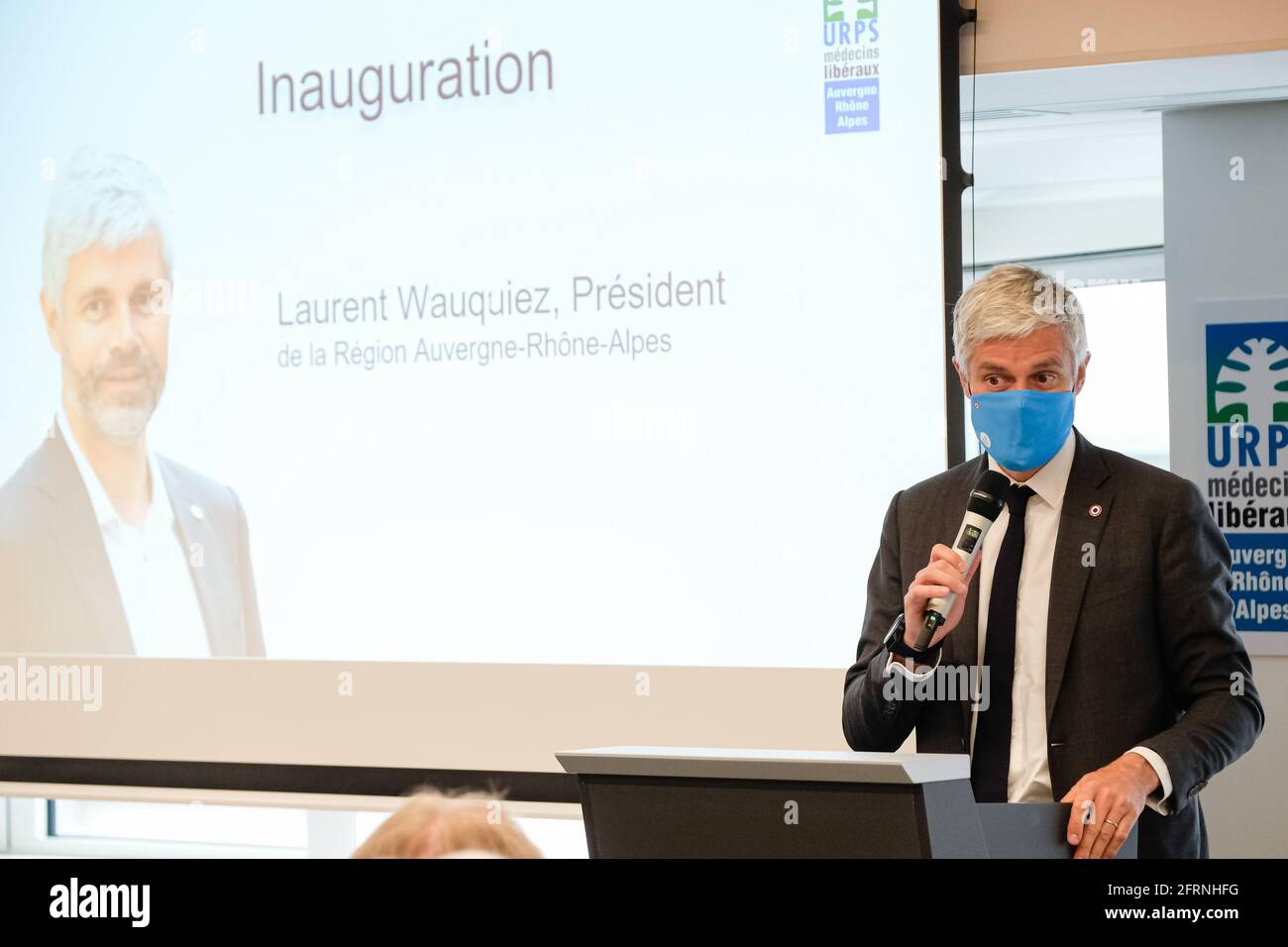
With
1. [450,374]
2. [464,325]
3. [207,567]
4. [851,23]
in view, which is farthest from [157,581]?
[851,23]

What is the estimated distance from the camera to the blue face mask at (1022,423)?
5.90 ft

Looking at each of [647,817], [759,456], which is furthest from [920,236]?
[647,817]

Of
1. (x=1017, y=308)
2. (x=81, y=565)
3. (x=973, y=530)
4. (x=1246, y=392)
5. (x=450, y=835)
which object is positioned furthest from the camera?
(x=1246, y=392)

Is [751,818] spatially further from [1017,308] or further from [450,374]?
[450,374]

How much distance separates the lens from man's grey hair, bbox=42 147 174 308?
12.0ft

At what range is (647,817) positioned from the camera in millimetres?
1153

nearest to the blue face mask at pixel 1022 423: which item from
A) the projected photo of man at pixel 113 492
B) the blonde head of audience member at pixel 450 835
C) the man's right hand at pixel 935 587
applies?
the man's right hand at pixel 935 587

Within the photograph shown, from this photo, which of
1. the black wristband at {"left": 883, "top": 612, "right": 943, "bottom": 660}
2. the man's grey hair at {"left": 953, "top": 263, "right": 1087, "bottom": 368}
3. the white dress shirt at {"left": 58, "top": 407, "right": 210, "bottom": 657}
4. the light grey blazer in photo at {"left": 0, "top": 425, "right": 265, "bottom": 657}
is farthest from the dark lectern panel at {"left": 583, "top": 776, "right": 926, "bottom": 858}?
the white dress shirt at {"left": 58, "top": 407, "right": 210, "bottom": 657}

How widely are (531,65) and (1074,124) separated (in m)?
1.96

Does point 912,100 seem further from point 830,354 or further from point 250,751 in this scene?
point 250,751

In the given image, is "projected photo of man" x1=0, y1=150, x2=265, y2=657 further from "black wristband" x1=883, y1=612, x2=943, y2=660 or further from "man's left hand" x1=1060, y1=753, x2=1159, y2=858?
"man's left hand" x1=1060, y1=753, x2=1159, y2=858

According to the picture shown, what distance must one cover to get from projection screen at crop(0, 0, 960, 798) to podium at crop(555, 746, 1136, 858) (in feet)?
6.55

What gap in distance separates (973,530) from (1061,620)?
291mm

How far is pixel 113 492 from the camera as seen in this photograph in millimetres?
3654
